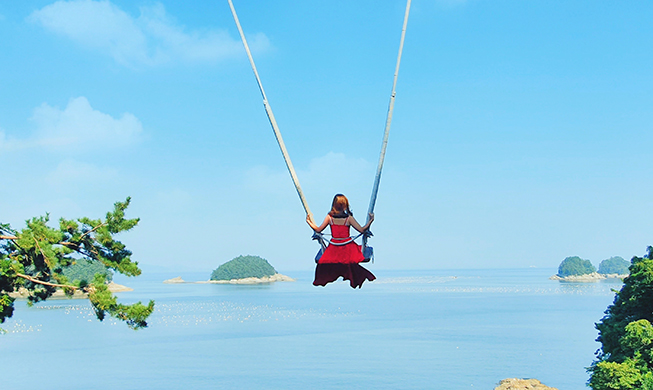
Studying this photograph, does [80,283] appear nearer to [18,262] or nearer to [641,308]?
[18,262]

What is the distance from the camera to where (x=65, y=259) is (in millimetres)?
18266

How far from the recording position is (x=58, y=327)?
78312mm

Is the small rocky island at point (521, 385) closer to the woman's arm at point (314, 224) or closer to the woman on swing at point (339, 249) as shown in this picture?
the woman on swing at point (339, 249)

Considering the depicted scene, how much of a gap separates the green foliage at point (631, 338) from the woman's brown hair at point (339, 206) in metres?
16.0

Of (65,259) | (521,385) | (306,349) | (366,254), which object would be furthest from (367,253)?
(306,349)

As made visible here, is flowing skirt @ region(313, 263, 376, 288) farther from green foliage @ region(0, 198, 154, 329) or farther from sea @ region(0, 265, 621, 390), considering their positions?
sea @ region(0, 265, 621, 390)

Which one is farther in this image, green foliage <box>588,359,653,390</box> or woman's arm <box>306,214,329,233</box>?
green foliage <box>588,359,653,390</box>

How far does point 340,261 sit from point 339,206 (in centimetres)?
→ 65

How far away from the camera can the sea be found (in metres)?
43.7

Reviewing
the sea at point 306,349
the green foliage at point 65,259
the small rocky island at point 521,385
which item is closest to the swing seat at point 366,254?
the green foliage at point 65,259

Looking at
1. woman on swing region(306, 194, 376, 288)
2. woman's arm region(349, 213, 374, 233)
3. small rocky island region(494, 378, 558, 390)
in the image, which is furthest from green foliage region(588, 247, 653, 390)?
woman's arm region(349, 213, 374, 233)

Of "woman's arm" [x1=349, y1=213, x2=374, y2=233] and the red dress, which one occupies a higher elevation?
"woman's arm" [x1=349, y1=213, x2=374, y2=233]

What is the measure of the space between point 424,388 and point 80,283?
2937cm

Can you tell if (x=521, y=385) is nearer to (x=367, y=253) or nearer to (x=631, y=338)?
(x=631, y=338)
